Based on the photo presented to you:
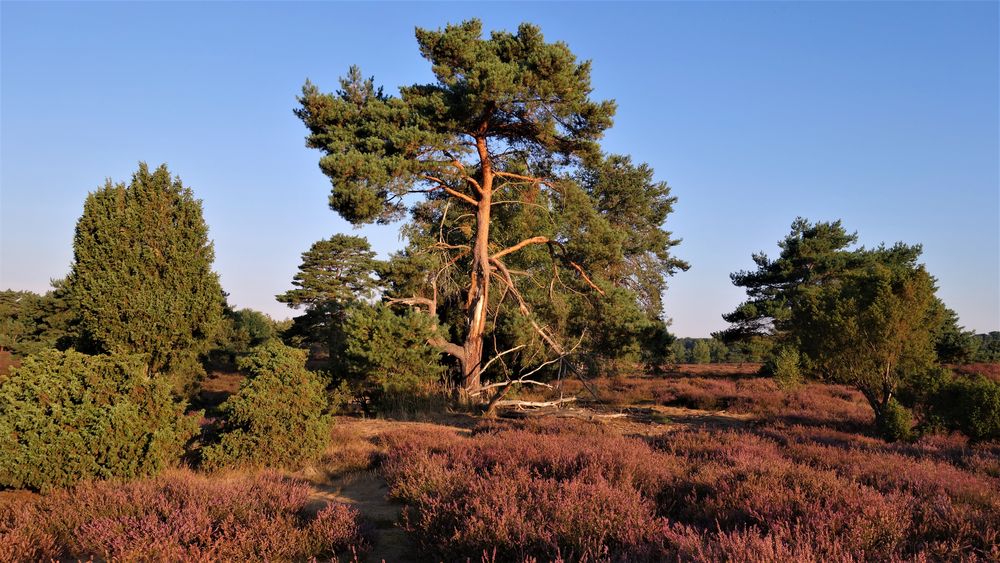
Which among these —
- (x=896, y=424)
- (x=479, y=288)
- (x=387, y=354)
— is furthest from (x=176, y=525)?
(x=896, y=424)

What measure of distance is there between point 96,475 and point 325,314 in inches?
845

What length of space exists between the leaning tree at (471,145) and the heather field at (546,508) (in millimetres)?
8250

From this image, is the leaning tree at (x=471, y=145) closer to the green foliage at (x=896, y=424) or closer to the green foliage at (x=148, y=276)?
the green foliage at (x=148, y=276)

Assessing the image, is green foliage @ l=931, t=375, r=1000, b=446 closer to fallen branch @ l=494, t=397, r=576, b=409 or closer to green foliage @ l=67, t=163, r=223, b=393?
fallen branch @ l=494, t=397, r=576, b=409

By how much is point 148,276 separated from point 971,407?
19547 mm

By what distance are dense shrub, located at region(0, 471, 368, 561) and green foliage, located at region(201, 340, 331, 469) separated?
5.80 ft

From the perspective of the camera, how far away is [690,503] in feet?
16.1

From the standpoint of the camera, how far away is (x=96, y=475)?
6012mm

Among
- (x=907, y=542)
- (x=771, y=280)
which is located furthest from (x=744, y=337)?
(x=907, y=542)

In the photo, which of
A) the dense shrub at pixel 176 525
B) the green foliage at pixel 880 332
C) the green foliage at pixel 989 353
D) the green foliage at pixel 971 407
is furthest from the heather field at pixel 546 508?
the green foliage at pixel 989 353

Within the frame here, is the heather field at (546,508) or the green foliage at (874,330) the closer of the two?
the heather field at (546,508)

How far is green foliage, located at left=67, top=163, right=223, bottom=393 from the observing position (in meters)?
13.4

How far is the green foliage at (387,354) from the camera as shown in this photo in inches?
509

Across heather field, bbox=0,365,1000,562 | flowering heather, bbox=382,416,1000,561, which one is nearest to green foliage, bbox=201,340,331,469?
heather field, bbox=0,365,1000,562
